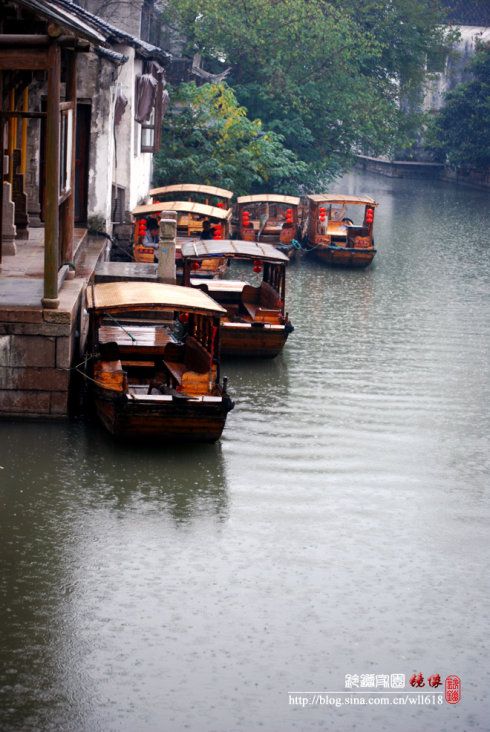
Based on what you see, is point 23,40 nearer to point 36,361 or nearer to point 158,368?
point 36,361

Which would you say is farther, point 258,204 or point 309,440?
point 258,204

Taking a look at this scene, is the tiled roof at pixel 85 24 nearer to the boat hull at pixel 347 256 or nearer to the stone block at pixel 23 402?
the stone block at pixel 23 402

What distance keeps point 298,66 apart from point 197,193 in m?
10.8

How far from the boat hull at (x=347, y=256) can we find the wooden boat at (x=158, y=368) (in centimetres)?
1165

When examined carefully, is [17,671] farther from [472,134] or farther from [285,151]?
[472,134]

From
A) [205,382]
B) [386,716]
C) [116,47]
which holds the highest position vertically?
[116,47]

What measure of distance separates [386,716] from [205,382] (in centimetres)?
599

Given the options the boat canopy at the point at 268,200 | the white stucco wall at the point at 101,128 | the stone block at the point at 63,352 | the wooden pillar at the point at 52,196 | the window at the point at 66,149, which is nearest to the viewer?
the wooden pillar at the point at 52,196

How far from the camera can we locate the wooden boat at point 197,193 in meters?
28.3

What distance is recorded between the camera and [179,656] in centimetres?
876

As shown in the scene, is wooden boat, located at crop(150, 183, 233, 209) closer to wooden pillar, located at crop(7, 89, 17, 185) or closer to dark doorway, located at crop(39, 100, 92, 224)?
dark doorway, located at crop(39, 100, 92, 224)

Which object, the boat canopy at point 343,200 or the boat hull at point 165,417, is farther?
the boat canopy at point 343,200

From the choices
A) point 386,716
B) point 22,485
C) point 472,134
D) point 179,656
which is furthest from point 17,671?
point 472,134

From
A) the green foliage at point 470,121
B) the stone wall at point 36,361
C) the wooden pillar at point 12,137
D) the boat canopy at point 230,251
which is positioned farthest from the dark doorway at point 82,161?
the green foliage at point 470,121
